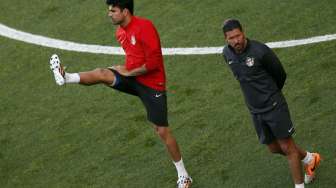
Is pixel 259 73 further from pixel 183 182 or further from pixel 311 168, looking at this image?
pixel 183 182

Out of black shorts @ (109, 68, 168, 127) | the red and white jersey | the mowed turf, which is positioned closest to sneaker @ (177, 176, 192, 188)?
the mowed turf

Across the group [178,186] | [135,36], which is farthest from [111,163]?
[135,36]

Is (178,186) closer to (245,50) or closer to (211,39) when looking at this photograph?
(245,50)

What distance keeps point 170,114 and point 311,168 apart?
2.42 m

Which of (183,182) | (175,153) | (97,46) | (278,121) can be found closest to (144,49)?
(175,153)

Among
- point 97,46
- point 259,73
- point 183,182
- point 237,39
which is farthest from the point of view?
point 97,46

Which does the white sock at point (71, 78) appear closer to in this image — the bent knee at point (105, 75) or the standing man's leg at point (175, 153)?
the bent knee at point (105, 75)

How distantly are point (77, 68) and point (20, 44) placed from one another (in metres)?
1.39

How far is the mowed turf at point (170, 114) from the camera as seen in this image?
8570mm

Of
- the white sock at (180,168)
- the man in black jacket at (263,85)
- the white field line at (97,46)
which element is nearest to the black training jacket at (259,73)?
the man in black jacket at (263,85)

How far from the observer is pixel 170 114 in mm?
9711

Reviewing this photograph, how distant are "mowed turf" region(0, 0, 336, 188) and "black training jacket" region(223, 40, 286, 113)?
1.18m

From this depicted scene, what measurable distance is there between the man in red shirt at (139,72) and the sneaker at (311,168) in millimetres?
1243

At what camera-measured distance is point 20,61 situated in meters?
11.5
